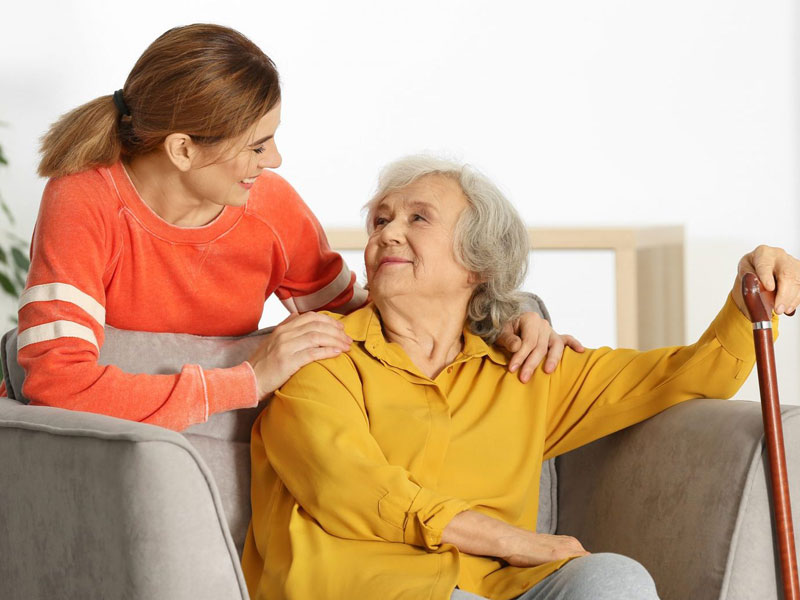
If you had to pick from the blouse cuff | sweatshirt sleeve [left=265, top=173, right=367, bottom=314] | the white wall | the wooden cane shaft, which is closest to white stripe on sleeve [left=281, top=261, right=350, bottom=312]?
sweatshirt sleeve [left=265, top=173, right=367, bottom=314]

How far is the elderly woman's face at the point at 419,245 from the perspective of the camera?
185 cm

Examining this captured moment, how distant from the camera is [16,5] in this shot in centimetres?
355

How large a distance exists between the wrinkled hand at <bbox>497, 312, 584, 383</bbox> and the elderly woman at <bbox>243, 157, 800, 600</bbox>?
25 mm

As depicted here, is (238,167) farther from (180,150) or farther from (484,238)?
(484,238)

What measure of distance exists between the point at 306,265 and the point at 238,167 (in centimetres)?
34

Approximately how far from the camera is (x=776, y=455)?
5.07ft

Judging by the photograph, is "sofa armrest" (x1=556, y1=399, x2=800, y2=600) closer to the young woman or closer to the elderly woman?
the elderly woman

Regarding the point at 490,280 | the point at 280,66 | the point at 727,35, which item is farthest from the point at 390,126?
the point at 490,280

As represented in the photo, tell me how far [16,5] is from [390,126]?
1333 mm

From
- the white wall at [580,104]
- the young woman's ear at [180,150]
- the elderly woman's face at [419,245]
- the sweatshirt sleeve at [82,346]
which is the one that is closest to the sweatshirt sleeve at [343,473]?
the sweatshirt sleeve at [82,346]

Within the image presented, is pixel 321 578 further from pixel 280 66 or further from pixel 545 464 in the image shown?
pixel 280 66

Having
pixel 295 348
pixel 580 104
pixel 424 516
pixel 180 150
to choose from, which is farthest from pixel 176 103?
pixel 580 104

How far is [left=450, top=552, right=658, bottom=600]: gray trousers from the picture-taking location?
4.78ft

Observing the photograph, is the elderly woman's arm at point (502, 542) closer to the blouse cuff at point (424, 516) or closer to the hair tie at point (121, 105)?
the blouse cuff at point (424, 516)
